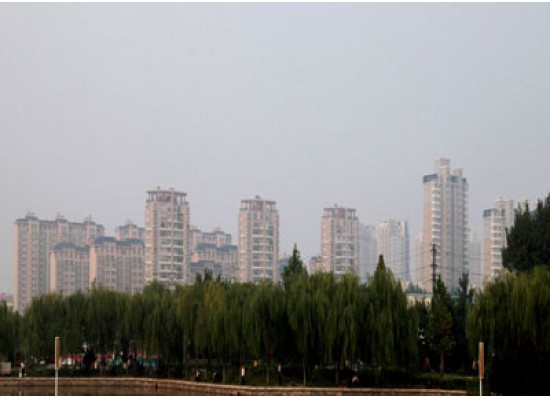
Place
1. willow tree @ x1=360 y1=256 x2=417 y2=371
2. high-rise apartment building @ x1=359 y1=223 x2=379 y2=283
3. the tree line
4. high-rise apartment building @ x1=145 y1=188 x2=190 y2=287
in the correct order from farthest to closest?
high-rise apartment building @ x1=359 y1=223 x2=379 y2=283 < high-rise apartment building @ x1=145 y1=188 x2=190 y2=287 < willow tree @ x1=360 y1=256 x2=417 y2=371 < the tree line

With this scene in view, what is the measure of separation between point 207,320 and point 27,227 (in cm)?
6884

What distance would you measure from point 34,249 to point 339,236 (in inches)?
967

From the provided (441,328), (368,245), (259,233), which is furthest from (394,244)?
(441,328)

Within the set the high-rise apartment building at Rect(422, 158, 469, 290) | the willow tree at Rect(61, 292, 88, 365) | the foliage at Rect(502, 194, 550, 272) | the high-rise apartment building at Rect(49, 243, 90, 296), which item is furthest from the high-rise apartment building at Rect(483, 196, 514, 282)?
the willow tree at Rect(61, 292, 88, 365)

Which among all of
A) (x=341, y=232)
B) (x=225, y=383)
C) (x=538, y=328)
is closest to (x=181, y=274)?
(x=341, y=232)

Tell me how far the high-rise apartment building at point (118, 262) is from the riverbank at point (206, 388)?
57.8 m

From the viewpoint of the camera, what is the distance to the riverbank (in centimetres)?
2348

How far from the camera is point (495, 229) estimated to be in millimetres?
89000

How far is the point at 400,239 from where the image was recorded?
124 meters

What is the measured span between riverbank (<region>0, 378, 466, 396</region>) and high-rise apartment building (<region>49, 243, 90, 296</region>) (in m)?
60.1

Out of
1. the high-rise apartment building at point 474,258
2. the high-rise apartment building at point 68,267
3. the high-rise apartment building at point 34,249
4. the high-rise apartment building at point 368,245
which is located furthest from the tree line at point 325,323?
the high-rise apartment building at point 368,245

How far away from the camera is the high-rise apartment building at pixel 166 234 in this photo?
79.6m

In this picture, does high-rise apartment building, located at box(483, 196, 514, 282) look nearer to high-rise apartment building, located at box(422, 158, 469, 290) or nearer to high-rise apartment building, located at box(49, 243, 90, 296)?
high-rise apartment building, located at box(422, 158, 469, 290)

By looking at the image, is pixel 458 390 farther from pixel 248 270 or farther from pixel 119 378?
pixel 248 270
